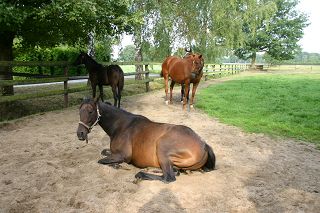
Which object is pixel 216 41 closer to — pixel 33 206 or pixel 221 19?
pixel 221 19

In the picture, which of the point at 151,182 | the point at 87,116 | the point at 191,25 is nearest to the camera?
the point at 151,182

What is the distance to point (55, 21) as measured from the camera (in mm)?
9578

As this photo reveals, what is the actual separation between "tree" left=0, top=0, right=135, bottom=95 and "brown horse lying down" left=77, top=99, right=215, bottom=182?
439 cm

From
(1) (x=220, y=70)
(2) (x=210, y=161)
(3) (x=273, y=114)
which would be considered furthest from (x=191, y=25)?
(2) (x=210, y=161)

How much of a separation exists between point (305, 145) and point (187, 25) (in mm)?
15245

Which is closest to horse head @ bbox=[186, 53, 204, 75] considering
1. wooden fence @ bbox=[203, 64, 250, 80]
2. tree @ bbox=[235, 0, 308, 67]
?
wooden fence @ bbox=[203, 64, 250, 80]

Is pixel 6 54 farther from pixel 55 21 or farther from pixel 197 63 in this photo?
pixel 197 63

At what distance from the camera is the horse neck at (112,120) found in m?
5.09

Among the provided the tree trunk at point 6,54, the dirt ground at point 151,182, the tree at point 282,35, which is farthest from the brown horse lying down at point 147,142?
the tree at point 282,35

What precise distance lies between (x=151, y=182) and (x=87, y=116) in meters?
1.34

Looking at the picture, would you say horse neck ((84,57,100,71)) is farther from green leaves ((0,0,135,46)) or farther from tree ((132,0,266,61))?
tree ((132,0,266,61))

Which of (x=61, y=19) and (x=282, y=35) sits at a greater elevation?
(x=282, y=35)

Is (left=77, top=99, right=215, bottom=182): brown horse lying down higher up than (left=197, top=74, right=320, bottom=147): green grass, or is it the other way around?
(left=77, top=99, right=215, bottom=182): brown horse lying down

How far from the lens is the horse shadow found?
372 cm
